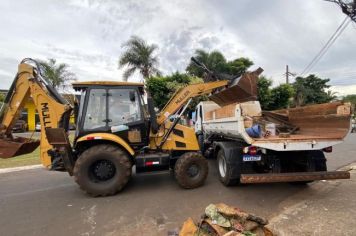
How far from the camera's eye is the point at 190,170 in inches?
230

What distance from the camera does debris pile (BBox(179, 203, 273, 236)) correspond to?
317 cm

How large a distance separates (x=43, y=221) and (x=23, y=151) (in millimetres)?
2100

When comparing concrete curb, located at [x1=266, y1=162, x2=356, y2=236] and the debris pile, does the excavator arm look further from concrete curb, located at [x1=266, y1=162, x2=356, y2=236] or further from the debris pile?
concrete curb, located at [x1=266, y1=162, x2=356, y2=236]

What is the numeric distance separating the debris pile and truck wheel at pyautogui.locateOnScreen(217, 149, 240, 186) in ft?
6.44

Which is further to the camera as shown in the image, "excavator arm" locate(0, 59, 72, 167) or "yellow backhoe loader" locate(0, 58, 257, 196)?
"excavator arm" locate(0, 59, 72, 167)

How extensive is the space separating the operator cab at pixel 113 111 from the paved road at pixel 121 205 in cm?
131

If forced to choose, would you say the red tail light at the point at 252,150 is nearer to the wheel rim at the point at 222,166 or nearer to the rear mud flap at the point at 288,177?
the rear mud flap at the point at 288,177

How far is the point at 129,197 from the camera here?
210 inches

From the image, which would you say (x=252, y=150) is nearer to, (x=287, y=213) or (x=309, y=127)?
(x=287, y=213)

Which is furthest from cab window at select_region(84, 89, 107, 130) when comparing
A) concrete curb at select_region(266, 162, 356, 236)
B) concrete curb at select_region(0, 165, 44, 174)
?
concrete curb at select_region(0, 165, 44, 174)

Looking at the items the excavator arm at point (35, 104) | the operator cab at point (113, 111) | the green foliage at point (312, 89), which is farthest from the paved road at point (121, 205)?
the green foliage at point (312, 89)

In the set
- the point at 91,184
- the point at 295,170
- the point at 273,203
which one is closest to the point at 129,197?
the point at 91,184

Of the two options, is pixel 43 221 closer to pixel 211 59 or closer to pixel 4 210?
pixel 4 210

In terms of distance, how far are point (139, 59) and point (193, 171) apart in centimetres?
2026
